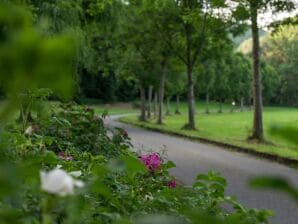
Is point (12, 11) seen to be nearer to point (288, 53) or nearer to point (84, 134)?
point (84, 134)

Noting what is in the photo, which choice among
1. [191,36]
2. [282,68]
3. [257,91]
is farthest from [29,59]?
[282,68]

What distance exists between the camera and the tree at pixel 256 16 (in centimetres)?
2062

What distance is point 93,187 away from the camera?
1.43 m

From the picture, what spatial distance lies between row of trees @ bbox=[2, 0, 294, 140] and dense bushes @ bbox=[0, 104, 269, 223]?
265cm

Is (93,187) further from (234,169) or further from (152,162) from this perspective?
(234,169)

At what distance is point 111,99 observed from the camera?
95188 mm

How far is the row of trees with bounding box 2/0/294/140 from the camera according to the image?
69.1 feet

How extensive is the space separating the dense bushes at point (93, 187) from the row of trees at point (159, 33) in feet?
8.70

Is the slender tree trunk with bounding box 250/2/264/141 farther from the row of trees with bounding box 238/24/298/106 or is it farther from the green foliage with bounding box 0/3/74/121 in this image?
the row of trees with bounding box 238/24/298/106

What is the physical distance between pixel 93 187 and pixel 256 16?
67.0ft

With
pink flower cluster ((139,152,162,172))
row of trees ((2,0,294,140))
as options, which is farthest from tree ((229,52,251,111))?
pink flower cluster ((139,152,162,172))

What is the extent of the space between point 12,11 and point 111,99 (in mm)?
94643

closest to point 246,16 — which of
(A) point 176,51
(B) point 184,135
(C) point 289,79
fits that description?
(B) point 184,135

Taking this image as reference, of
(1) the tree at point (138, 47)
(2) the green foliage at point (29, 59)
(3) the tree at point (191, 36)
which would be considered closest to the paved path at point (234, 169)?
(2) the green foliage at point (29, 59)
